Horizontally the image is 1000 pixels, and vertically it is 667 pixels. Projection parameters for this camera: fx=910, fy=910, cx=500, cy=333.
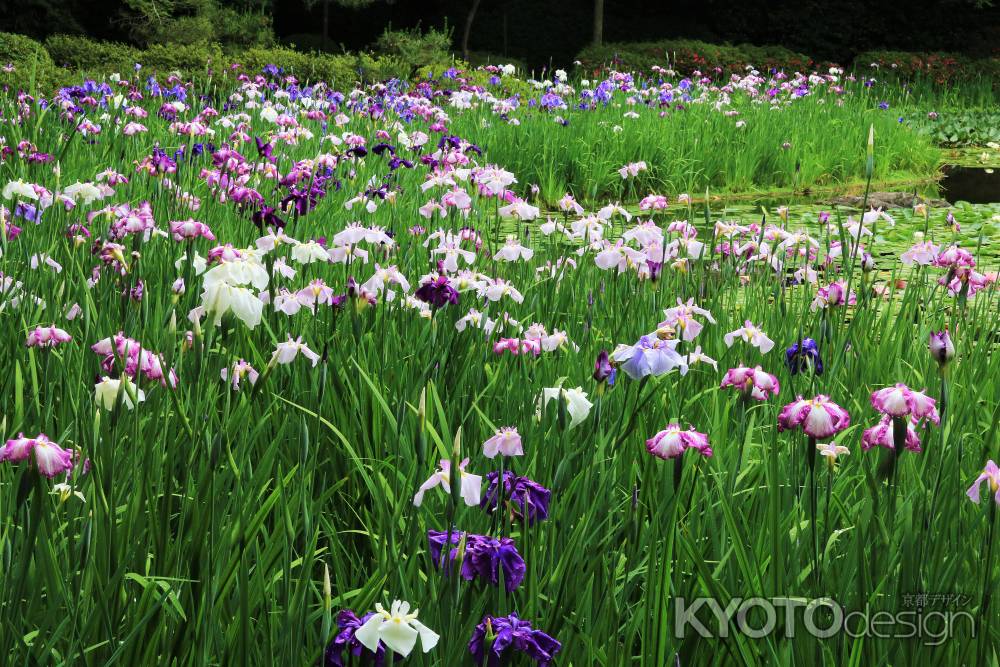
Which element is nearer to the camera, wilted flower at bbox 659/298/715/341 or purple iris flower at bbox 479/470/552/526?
purple iris flower at bbox 479/470/552/526

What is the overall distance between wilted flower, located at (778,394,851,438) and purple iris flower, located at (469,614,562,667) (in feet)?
1.73

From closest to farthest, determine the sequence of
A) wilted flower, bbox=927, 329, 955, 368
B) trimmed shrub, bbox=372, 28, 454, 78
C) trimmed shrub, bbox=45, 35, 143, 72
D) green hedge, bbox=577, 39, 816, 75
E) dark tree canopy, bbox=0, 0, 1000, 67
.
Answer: wilted flower, bbox=927, 329, 955, 368 → trimmed shrub, bbox=45, 35, 143, 72 → trimmed shrub, bbox=372, 28, 454, 78 → green hedge, bbox=577, 39, 816, 75 → dark tree canopy, bbox=0, 0, 1000, 67

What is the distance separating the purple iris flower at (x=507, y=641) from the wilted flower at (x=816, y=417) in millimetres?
527

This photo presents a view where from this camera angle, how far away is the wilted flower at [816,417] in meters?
1.30

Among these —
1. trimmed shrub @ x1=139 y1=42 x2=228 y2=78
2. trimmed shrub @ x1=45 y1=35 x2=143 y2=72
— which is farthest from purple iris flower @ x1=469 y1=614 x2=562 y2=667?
trimmed shrub @ x1=45 y1=35 x2=143 y2=72

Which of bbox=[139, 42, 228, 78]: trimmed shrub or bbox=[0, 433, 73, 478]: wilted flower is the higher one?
bbox=[139, 42, 228, 78]: trimmed shrub

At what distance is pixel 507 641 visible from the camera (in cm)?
98

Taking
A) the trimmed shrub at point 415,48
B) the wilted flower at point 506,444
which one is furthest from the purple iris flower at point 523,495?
the trimmed shrub at point 415,48

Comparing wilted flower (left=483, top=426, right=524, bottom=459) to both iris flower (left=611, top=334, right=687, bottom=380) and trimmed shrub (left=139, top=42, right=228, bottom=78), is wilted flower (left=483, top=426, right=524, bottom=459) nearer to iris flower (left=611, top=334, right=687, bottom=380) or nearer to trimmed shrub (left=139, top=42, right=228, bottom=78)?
iris flower (left=611, top=334, right=687, bottom=380)

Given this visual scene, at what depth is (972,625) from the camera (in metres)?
1.35

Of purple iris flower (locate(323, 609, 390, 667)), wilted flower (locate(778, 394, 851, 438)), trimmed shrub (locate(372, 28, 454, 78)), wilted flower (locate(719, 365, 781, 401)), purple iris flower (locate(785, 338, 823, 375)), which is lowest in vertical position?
purple iris flower (locate(323, 609, 390, 667))

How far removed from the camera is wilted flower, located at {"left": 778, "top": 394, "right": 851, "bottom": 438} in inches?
51.1

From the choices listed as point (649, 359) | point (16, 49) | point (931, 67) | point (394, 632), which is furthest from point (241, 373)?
point (931, 67)

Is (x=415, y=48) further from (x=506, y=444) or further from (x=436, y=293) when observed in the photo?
(x=506, y=444)
